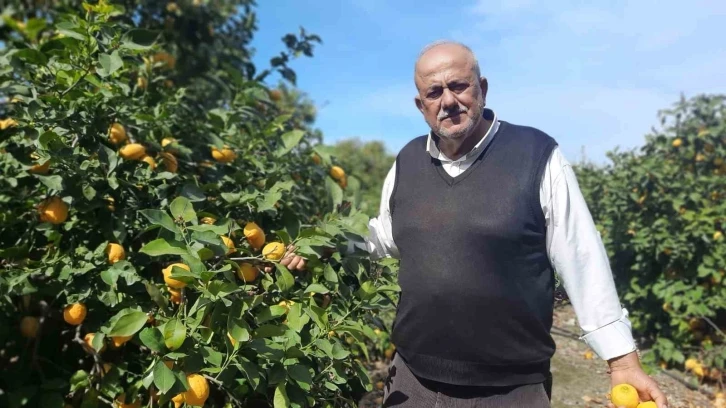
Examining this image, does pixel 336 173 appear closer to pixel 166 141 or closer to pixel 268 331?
pixel 166 141

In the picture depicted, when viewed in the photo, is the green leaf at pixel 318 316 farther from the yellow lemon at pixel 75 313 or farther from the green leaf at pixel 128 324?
the yellow lemon at pixel 75 313

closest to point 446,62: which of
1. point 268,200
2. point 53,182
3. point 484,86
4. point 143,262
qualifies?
point 484,86

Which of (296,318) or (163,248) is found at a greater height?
(163,248)

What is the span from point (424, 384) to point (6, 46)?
2.05 metres

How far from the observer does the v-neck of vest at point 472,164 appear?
5.24 feet

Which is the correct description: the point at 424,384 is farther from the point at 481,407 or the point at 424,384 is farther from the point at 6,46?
the point at 6,46

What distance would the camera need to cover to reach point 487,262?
4.90 ft

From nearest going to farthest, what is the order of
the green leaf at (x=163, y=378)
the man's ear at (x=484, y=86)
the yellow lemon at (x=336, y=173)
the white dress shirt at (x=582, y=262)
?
the green leaf at (x=163, y=378), the white dress shirt at (x=582, y=262), the man's ear at (x=484, y=86), the yellow lemon at (x=336, y=173)

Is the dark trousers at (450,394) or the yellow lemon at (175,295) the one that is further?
the yellow lemon at (175,295)

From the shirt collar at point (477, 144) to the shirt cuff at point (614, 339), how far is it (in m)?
0.57

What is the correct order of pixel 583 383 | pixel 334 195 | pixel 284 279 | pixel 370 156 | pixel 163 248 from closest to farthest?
1. pixel 163 248
2. pixel 284 279
3. pixel 334 195
4. pixel 583 383
5. pixel 370 156

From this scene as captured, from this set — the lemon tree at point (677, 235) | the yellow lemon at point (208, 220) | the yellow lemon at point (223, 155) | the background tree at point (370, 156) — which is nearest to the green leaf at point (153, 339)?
the yellow lemon at point (208, 220)

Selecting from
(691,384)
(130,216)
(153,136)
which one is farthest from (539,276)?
(691,384)

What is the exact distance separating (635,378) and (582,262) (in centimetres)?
30
